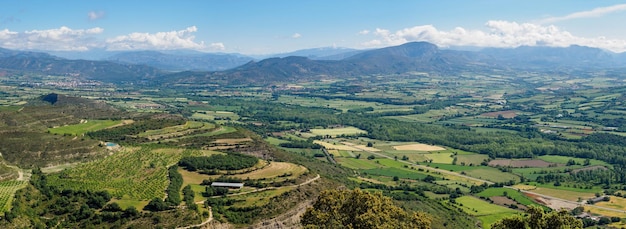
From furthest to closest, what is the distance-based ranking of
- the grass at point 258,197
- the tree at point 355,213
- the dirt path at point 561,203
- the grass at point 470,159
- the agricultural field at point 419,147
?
the agricultural field at point 419,147
the grass at point 470,159
the dirt path at point 561,203
the grass at point 258,197
the tree at point 355,213

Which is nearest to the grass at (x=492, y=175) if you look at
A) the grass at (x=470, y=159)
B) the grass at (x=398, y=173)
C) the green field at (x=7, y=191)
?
the grass at (x=470, y=159)

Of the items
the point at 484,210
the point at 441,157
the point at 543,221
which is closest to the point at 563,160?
the point at 441,157

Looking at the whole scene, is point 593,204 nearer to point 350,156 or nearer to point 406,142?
point 350,156

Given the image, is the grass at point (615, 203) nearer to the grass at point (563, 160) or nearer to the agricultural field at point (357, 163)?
the grass at point (563, 160)

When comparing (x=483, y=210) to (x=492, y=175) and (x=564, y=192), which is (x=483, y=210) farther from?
(x=492, y=175)

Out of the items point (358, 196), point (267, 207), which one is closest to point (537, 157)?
point (267, 207)
